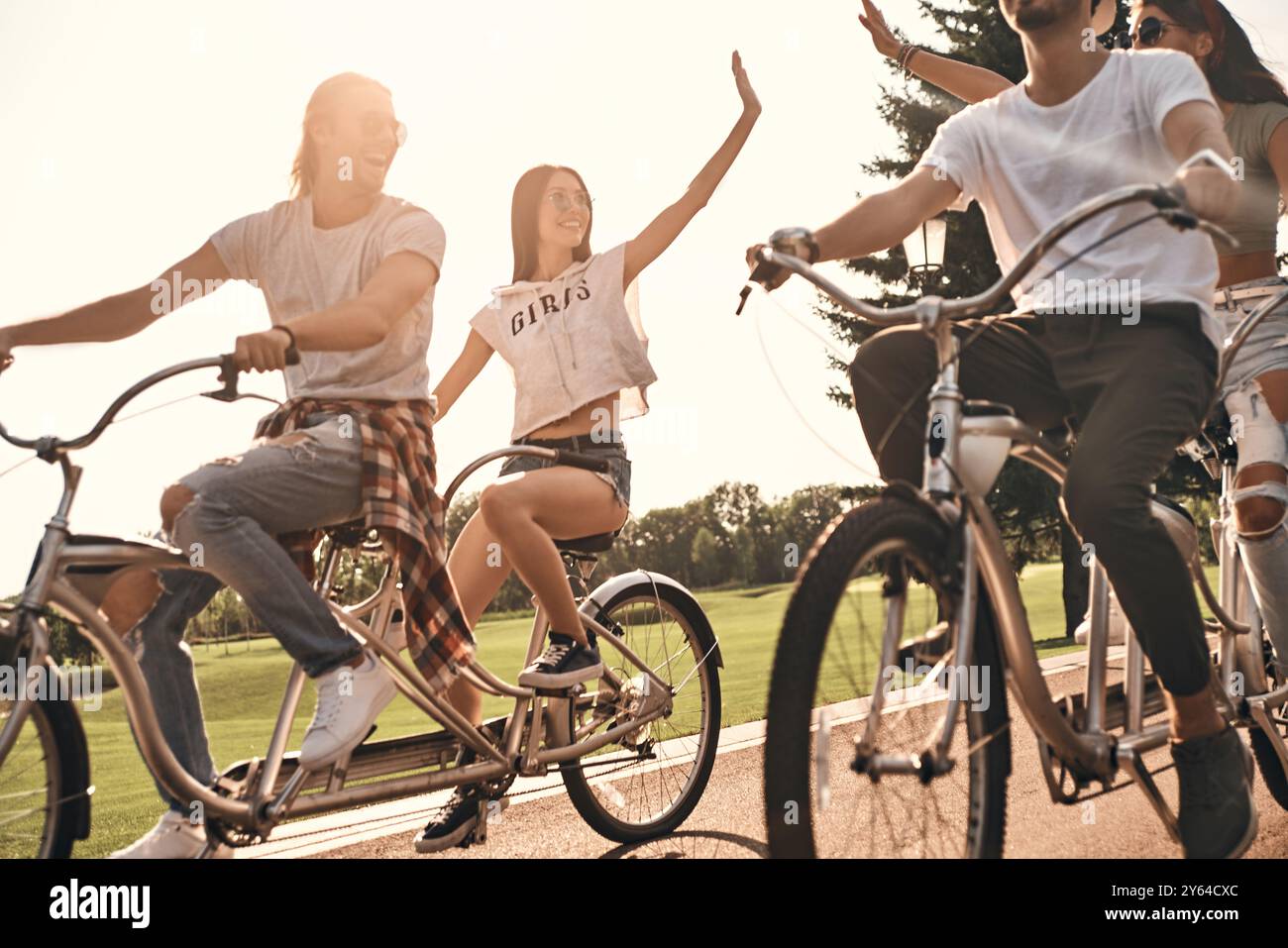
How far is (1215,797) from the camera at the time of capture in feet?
9.32

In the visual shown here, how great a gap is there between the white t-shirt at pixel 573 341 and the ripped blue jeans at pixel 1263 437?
6.10 feet

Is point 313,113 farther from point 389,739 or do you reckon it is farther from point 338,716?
point 389,739

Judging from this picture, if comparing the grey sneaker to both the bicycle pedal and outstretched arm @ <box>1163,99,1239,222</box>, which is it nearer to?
outstretched arm @ <box>1163,99,1239,222</box>

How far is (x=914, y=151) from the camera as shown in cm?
2395

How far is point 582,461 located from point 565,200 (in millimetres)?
1068

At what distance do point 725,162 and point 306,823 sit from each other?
8.95ft

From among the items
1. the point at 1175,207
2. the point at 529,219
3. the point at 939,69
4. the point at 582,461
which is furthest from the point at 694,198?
the point at 1175,207

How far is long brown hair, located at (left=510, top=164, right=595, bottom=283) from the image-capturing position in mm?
4512

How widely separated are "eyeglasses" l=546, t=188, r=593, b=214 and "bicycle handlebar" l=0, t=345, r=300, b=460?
6.26 ft
